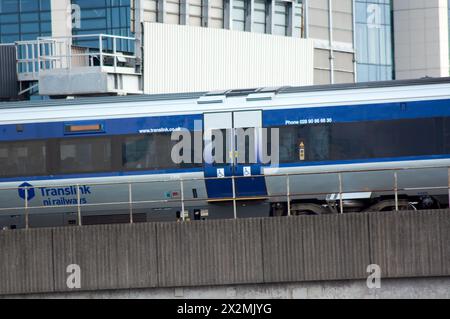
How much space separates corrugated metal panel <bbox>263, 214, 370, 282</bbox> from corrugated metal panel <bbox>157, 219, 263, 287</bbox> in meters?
0.26

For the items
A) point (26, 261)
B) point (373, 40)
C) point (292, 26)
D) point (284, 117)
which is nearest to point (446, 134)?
point (284, 117)

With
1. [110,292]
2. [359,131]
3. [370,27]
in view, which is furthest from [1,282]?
[370,27]

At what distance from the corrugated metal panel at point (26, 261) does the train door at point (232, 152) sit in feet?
19.9

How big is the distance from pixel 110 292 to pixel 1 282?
2082 millimetres

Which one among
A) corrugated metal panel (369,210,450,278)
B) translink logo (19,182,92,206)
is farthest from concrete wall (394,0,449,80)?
corrugated metal panel (369,210,450,278)

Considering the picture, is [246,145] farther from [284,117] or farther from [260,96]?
[260,96]

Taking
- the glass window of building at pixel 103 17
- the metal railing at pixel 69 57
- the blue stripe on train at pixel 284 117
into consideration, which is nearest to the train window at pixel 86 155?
the blue stripe on train at pixel 284 117

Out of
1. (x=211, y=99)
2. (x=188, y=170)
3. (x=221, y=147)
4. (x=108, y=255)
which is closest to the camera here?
(x=108, y=255)

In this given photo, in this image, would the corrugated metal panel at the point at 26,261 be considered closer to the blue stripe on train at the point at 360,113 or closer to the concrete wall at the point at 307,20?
the blue stripe on train at the point at 360,113

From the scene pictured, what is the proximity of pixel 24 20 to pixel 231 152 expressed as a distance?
32.8m

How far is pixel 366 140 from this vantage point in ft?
86.3

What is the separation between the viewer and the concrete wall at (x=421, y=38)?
67500 mm

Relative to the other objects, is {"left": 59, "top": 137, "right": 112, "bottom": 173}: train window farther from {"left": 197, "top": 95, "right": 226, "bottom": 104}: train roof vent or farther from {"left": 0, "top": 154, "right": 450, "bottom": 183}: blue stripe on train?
{"left": 197, "top": 95, "right": 226, "bottom": 104}: train roof vent

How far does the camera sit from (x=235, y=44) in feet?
146
